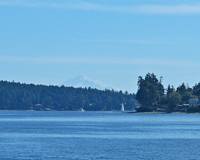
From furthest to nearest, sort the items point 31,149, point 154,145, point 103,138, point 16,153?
point 103,138, point 154,145, point 31,149, point 16,153

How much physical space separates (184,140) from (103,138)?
1170 centimetres

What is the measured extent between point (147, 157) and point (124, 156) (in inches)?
105

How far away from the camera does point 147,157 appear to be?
8044 centimetres

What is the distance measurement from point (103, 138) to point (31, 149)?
76.5 ft

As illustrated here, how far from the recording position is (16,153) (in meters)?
84.2

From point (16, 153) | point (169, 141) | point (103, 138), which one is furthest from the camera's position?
point (103, 138)

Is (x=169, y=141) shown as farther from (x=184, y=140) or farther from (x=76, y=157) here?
(x=76, y=157)

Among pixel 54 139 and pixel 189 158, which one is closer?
pixel 189 158

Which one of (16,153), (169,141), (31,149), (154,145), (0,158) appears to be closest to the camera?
(0,158)

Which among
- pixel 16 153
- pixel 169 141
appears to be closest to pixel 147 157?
pixel 16 153

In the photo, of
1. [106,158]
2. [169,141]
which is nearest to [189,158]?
[106,158]

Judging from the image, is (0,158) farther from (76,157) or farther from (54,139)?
(54,139)

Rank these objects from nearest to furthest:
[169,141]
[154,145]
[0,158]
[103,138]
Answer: [0,158] → [154,145] → [169,141] → [103,138]

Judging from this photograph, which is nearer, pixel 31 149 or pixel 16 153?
pixel 16 153
